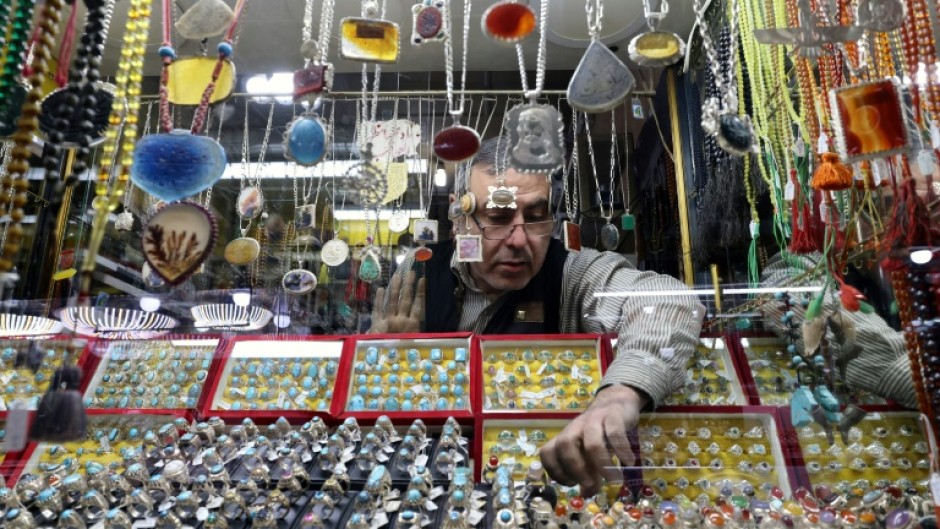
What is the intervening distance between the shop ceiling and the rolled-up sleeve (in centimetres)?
A: 61

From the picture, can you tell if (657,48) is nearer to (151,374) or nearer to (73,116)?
(73,116)

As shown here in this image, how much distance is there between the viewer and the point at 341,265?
2035 mm

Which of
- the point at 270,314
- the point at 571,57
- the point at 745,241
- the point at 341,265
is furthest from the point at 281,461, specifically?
the point at 745,241

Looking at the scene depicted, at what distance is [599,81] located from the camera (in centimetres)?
116

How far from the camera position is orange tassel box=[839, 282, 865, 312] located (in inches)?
52.3

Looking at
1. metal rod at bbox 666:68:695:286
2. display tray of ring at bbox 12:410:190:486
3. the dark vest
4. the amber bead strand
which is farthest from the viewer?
metal rod at bbox 666:68:695:286

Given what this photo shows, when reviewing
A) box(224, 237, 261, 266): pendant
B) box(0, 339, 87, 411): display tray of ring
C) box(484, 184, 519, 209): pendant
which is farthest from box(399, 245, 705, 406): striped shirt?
box(0, 339, 87, 411): display tray of ring

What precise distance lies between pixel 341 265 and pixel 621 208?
963 mm

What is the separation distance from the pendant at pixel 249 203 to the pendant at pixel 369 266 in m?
0.36

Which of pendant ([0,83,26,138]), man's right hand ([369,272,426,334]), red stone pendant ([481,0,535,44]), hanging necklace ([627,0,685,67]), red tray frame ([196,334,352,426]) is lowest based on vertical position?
red tray frame ([196,334,352,426])

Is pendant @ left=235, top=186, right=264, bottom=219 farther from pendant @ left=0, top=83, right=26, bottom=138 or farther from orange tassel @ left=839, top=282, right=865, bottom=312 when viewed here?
orange tassel @ left=839, top=282, right=865, bottom=312

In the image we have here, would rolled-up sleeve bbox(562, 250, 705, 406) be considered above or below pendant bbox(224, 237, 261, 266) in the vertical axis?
below

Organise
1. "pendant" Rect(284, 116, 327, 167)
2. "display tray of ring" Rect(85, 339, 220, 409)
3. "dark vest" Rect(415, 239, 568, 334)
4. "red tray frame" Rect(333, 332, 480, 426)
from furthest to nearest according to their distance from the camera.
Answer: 1. "dark vest" Rect(415, 239, 568, 334)
2. "display tray of ring" Rect(85, 339, 220, 409)
3. "red tray frame" Rect(333, 332, 480, 426)
4. "pendant" Rect(284, 116, 327, 167)

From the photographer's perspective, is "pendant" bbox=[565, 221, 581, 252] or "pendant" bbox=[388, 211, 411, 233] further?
"pendant" bbox=[388, 211, 411, 233]
